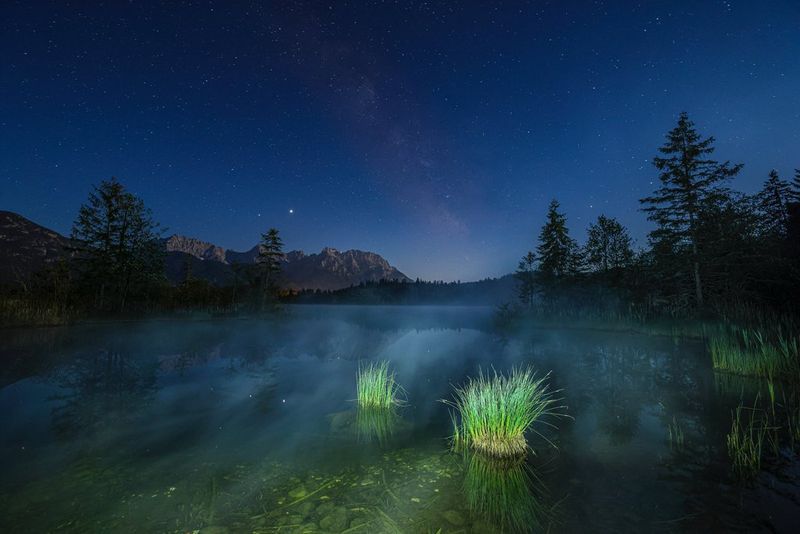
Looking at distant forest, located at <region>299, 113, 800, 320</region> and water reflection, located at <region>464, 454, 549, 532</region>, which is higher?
distant forest, located at <region>299, 113, 800, 320</region>

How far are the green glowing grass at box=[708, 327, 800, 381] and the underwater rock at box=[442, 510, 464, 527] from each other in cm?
1307

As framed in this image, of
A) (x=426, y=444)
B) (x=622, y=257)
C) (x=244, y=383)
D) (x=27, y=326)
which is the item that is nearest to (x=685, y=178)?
(x=622, y=257)

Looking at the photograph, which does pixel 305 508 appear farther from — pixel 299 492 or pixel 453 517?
pixel 453 517

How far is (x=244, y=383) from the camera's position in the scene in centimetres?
1291

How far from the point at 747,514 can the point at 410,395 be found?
339 inches

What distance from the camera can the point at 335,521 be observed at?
4328 millimetres

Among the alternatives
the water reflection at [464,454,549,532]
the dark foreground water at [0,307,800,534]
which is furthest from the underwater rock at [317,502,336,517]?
the water reflection at [464,454,549,532]

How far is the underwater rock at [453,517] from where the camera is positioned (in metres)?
4.38

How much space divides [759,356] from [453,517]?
14904 mm

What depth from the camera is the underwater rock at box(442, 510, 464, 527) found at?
4.38 m

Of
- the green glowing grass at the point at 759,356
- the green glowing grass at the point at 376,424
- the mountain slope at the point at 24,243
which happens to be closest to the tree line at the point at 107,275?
the green glowing grass at the point at 376,424

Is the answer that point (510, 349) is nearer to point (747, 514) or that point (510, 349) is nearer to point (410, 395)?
point (410, 395)

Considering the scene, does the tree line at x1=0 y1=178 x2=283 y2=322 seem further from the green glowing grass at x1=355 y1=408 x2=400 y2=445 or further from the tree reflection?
the green glowing grass at x1=355 y1=408 x2=400 y2=445

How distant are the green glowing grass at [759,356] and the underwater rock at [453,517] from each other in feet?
42.9
